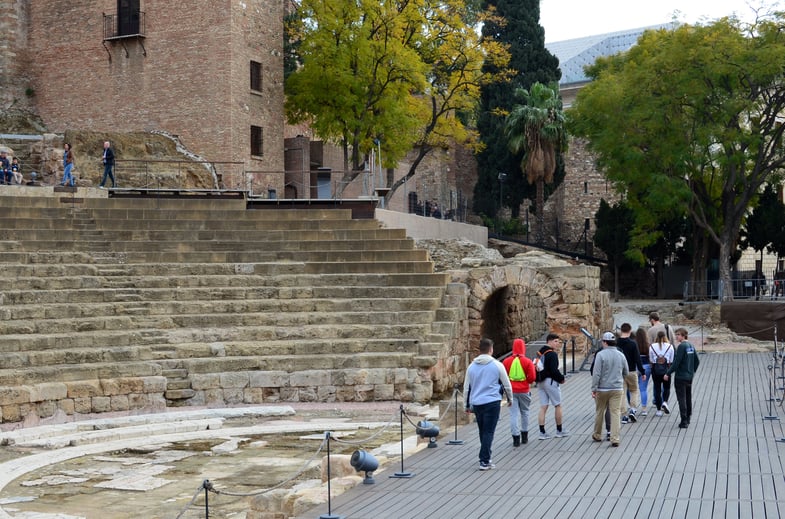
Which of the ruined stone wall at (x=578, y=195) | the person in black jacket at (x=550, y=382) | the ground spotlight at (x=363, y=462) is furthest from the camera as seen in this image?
the ruined stone wall at (x=578, y=195)

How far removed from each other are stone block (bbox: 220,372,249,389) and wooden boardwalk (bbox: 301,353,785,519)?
5781 mm

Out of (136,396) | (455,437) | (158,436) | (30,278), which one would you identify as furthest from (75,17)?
(455,437)

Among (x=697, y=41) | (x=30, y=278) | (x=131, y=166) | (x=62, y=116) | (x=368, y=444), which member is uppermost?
(x=697, y=41)

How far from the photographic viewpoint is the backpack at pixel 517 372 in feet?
41.7

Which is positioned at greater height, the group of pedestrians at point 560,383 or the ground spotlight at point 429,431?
the group of pedestrians at point 560,383

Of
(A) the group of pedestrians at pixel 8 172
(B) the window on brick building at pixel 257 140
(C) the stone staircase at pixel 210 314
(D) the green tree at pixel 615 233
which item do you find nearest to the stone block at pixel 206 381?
(C) the stone staircase at pixel 210 314

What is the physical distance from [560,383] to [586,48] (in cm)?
5508

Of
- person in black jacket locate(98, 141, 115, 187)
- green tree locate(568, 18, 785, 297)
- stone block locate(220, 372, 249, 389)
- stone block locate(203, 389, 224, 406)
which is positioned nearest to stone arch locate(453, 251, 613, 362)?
stone block locate(220, 372, 249, 389)

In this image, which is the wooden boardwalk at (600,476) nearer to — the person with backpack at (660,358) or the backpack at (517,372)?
the person with backpack at (660,358)

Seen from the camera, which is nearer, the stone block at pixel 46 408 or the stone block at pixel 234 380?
the stone block at pixel 46 408

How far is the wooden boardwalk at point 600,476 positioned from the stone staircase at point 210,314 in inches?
197

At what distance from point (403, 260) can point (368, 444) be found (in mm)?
7526

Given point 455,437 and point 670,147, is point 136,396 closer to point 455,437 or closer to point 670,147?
point 455,437

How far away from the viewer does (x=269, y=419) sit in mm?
17000
